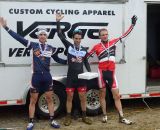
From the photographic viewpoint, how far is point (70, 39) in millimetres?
8148

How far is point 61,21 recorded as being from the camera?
798 centimetres

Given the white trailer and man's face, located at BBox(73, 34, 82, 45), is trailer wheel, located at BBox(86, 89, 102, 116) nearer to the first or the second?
the white trailer

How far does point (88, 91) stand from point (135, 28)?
165 centimetres

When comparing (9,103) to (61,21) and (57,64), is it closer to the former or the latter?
(57,64)

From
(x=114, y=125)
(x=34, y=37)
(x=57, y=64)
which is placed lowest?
(x=114, y=125)

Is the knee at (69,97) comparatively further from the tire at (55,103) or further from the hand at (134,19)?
the hand at (134,19)

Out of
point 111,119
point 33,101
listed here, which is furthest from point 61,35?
point 111,119

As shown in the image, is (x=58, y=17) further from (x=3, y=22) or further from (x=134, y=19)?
(x=134, y=19)

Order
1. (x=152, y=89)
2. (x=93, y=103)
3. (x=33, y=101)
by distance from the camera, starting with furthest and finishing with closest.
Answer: (x=152, y=89)
(x=93, y=103)
(x=33, y=101)

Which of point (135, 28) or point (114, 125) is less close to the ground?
point (135, 28)

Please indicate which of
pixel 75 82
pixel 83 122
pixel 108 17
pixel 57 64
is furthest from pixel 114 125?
pixel 108 17

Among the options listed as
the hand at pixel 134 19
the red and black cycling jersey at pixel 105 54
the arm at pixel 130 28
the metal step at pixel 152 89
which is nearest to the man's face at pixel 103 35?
the red and black cycling jersey at pixel 105 54

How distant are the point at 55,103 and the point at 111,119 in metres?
1.21

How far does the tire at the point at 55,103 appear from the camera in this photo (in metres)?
8.12
